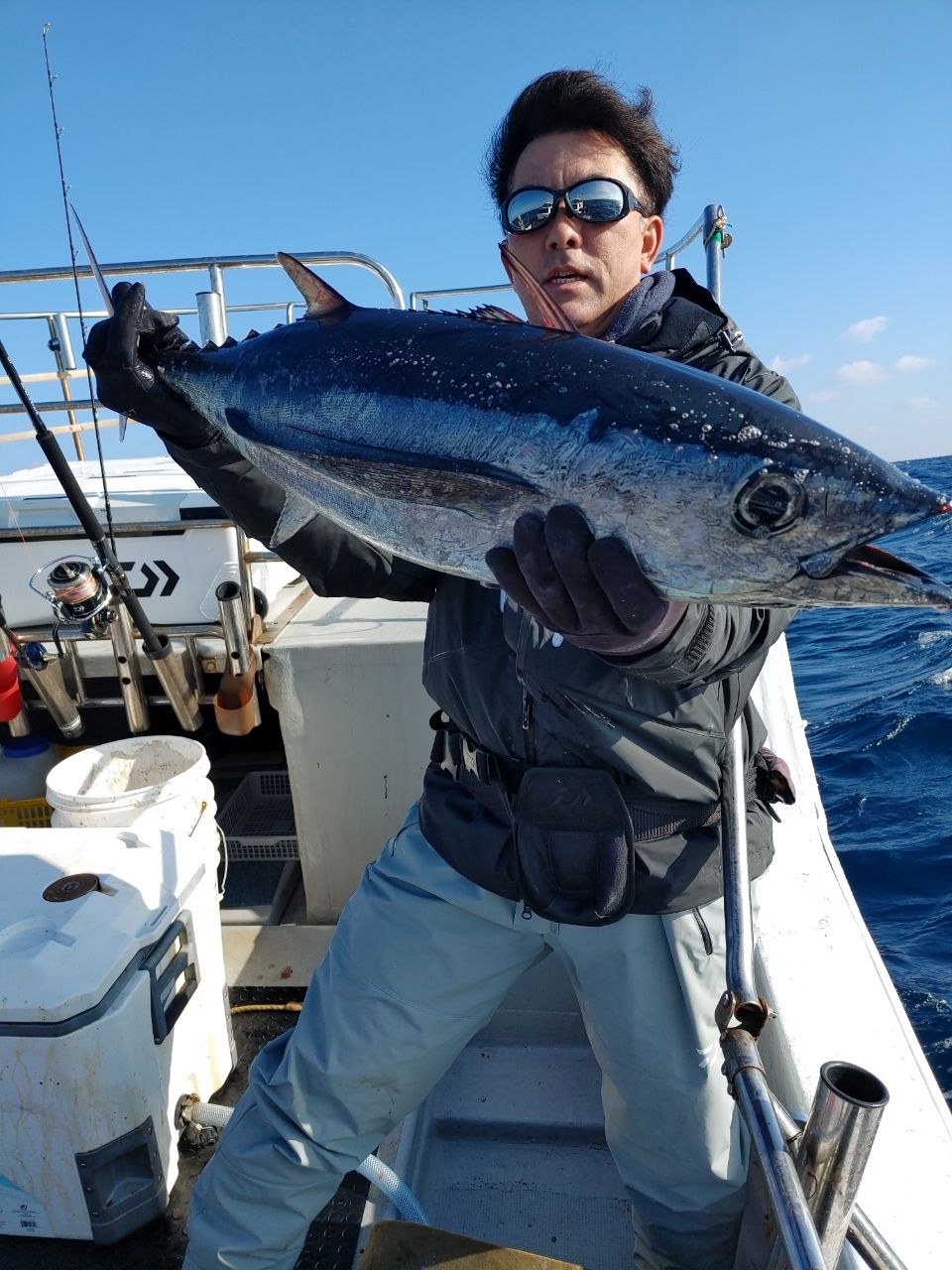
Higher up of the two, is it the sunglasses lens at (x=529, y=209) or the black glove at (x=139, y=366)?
the sunglasses lens at (x=529, y=209)

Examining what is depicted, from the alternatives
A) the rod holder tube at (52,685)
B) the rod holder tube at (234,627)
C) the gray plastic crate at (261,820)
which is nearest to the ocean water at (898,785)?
the rod holder tube at (234,627)

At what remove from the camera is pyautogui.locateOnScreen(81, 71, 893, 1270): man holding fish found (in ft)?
6.30

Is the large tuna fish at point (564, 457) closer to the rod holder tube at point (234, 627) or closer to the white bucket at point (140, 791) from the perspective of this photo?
the white bucket at point (140, 791)

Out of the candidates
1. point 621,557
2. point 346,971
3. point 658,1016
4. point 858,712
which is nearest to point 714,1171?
point 658,1016

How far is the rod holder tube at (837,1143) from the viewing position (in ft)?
4.32

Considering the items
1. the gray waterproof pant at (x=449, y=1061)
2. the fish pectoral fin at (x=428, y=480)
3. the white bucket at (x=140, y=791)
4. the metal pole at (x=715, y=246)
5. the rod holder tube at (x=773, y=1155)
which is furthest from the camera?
the metal pole at (x=715, y=246)

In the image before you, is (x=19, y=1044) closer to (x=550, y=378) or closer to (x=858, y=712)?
(x=550, y=378)

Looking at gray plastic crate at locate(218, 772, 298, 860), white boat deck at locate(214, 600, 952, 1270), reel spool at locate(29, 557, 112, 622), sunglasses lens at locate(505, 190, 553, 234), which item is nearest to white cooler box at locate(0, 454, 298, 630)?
reel spool at locate(29, 557, 112, 622)

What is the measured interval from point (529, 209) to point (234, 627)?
272 cm

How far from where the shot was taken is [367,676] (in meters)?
3.85

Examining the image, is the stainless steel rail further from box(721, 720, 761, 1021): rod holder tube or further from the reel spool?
box(721, 720, 761, 1021): rod holder tube

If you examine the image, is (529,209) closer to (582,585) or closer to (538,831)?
(582,585)

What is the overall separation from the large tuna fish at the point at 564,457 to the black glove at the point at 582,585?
4cm

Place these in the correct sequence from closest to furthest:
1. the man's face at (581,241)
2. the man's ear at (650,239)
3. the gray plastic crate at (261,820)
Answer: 1. the man's face at (581,241)
2. the man's ear at (650,239)
3. the gray plastic crate at (261,820)
